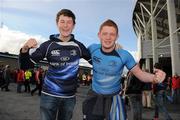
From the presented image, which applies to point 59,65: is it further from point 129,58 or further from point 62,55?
point 129,58

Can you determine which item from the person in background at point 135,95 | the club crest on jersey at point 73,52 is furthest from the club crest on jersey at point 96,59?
the person in background at point 135,95

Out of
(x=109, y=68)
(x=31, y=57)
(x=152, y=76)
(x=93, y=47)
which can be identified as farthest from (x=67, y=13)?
(x=152, y=76)

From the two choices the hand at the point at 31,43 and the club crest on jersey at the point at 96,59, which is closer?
the hand at the point at 31,43

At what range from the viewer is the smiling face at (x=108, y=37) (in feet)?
17.8

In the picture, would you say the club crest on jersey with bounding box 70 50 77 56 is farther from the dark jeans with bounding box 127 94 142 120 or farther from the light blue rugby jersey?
the dark jeans with bounding box 127 94 142 120

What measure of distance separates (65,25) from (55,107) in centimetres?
99

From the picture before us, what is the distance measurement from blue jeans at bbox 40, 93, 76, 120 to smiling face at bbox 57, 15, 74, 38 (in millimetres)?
778

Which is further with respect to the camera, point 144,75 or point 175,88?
point 175,88

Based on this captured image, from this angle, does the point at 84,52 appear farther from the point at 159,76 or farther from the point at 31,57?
the point at 159,76

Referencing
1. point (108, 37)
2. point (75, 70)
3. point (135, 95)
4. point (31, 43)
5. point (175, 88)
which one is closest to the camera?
point (31, 43)

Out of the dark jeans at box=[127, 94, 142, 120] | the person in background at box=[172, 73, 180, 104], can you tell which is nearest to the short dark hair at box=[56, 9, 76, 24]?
the dark jeans at box=[127, 94, 142, 120]

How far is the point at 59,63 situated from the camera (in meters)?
5.27

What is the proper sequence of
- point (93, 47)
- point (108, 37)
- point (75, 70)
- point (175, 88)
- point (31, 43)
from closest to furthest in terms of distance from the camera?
point (31, 43)
point (75, 70)
point (108, 37)
point (93, 47)
point (175, 88)

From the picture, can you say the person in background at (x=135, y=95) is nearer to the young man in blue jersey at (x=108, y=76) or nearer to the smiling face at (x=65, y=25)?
the young man in blue jersey at (x=108, y=76)
